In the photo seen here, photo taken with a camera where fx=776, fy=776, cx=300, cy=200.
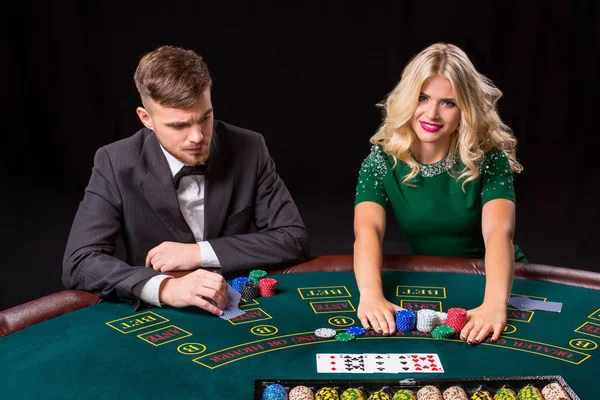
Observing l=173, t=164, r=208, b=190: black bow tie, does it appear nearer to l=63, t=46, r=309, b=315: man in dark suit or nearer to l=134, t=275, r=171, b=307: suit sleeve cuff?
l=63, t=46, r=309, b=315: man in dark suit

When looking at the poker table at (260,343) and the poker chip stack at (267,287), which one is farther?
the poker chip stack at (267,287)

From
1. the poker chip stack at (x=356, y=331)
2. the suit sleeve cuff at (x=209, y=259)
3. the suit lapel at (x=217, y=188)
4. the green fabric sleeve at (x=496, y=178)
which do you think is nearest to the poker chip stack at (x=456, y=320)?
the poker chip stack at (x=356, y=331)

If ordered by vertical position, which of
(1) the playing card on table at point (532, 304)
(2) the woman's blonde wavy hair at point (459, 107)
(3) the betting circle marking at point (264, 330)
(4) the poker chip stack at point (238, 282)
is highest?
(2) the woman's blonde wavy hair at point (459, 107)

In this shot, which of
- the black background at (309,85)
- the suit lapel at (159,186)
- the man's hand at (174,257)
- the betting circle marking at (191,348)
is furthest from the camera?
the black background at (309,85)

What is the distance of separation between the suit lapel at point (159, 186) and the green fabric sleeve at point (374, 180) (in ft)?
2.49

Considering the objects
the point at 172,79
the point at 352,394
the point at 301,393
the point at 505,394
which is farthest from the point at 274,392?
the point at 172,79

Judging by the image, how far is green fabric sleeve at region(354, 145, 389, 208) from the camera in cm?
324

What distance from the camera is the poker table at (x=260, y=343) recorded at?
6.65 ft

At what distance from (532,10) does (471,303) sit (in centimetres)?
424

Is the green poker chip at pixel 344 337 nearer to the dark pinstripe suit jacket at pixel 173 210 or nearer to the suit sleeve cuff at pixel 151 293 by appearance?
the suit sleeve cuff at pixel 151 293

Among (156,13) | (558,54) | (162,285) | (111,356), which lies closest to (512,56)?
(558,54)

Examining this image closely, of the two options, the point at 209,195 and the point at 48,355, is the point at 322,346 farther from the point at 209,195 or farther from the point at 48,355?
the point at 209,195

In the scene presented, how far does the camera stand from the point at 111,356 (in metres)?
2.19

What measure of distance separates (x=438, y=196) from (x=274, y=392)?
1.62m
